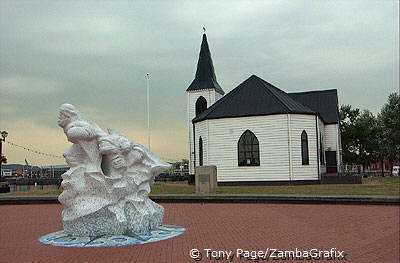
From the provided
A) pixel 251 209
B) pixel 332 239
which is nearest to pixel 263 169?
pixel 251 209

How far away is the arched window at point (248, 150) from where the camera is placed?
3381 centimetres

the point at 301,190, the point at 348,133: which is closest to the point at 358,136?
the point at 348,133

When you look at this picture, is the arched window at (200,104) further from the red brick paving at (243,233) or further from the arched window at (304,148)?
the red brick paving at (243,233)

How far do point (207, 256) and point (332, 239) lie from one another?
368 centimetres

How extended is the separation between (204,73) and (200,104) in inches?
153

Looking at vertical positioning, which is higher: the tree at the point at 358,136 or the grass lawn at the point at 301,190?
the tree at the point at 358,136

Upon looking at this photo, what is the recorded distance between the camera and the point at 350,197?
1834 centimetres

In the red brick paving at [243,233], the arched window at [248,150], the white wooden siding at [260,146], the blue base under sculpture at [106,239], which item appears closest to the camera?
the red brick paving at [243,233]

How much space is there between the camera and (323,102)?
159 ft

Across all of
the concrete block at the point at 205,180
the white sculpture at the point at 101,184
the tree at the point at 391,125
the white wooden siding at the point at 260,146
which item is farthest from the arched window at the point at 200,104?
the white sculpture at the point at 101,184

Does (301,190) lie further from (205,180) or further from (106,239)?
(106,239)

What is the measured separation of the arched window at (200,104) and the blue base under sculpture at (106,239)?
112 feet

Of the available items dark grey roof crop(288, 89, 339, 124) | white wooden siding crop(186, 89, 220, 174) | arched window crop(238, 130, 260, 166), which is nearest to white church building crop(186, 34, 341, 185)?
arched window crop(238, 130, 260, 166)

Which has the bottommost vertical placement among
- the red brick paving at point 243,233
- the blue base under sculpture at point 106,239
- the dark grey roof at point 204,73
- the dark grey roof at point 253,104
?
the red brick paving at point 243,233
